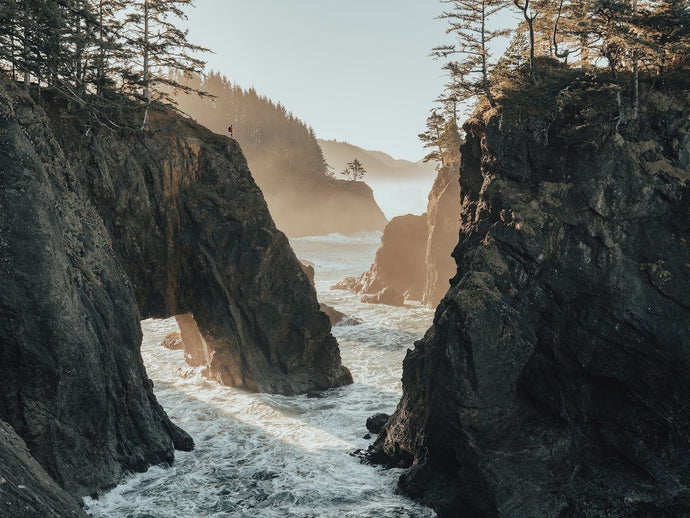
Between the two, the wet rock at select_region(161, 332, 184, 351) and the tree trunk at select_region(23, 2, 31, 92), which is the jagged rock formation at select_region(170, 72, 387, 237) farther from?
the tree trunk at select_region(23, 2, 31, 92)

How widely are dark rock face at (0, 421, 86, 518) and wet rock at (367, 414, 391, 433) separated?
44.5ft

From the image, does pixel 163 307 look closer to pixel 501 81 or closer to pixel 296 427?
pixel 296 427

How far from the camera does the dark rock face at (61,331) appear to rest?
13.2 metres

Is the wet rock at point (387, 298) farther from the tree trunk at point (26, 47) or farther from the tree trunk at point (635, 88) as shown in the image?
the tree trunk at point (26, 47)

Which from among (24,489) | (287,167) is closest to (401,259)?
(24,489)

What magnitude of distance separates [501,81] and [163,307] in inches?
753

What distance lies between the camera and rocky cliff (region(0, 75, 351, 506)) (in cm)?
1351

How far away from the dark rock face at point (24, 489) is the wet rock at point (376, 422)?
13572 mm

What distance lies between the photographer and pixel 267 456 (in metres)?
19.1

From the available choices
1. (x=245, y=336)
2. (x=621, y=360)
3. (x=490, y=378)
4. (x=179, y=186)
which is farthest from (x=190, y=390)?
(x=621, y=360)

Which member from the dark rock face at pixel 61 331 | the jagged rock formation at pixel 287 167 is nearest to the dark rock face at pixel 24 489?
the dark rock face at pixel 61 331

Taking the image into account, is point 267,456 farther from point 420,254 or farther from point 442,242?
point 420,254

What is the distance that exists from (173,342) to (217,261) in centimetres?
1397

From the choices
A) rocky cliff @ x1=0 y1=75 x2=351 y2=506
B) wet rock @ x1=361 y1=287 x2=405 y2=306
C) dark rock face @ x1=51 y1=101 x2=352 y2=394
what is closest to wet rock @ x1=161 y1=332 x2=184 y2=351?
rocky cliff @ x1=0 y1=75 x2=351 y2=506
